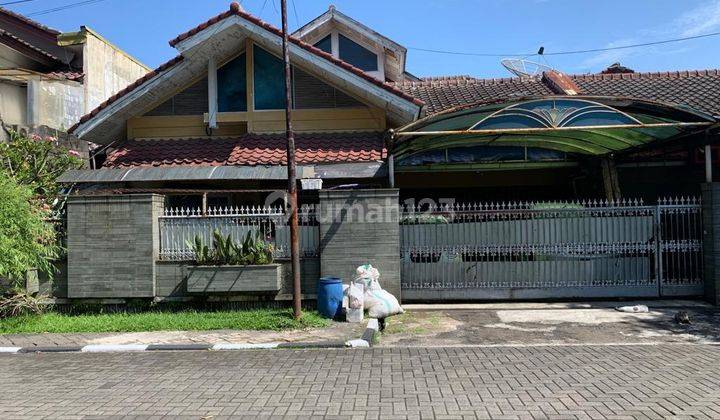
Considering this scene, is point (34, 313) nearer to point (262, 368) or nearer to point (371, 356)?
point (262, 368)

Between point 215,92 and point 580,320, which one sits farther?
point 215,92

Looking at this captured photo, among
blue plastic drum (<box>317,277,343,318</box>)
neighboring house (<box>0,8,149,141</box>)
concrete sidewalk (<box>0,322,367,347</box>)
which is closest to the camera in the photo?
concrete sidewalk (<box>0,322,367,347</box>)

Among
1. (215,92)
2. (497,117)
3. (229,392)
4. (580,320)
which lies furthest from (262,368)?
(215,92)

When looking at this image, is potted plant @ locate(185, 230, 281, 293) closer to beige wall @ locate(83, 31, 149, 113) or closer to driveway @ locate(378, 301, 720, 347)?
driveway @ locate(378, 301, 720, 347)

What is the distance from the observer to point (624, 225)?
997 cm

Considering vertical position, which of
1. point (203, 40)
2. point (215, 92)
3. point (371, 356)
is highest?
point (203, 40)

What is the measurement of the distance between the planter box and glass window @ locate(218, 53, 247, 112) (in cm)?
511

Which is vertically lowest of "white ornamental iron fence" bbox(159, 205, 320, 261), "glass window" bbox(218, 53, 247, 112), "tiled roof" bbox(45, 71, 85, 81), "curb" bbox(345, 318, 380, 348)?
"curb" bbox(345, 318, 380, 348)

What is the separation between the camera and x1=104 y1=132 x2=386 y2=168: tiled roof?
38.1 feet

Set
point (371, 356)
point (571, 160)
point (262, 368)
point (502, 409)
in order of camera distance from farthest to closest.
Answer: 1. point (571, 160)
2. point (371, 356)
3. point (262, 368)
4. point (502, 409)

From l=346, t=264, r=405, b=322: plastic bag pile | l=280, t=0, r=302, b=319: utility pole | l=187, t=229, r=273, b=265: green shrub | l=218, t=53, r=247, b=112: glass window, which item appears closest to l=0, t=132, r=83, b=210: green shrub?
l=218, t=53, r=247, b=112: glass window

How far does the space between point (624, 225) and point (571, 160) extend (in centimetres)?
465

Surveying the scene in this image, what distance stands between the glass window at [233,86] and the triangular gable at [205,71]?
0.99ft

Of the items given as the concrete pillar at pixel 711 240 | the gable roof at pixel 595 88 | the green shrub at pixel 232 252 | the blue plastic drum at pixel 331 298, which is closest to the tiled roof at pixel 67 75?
the gable roof at pixel 595 88
